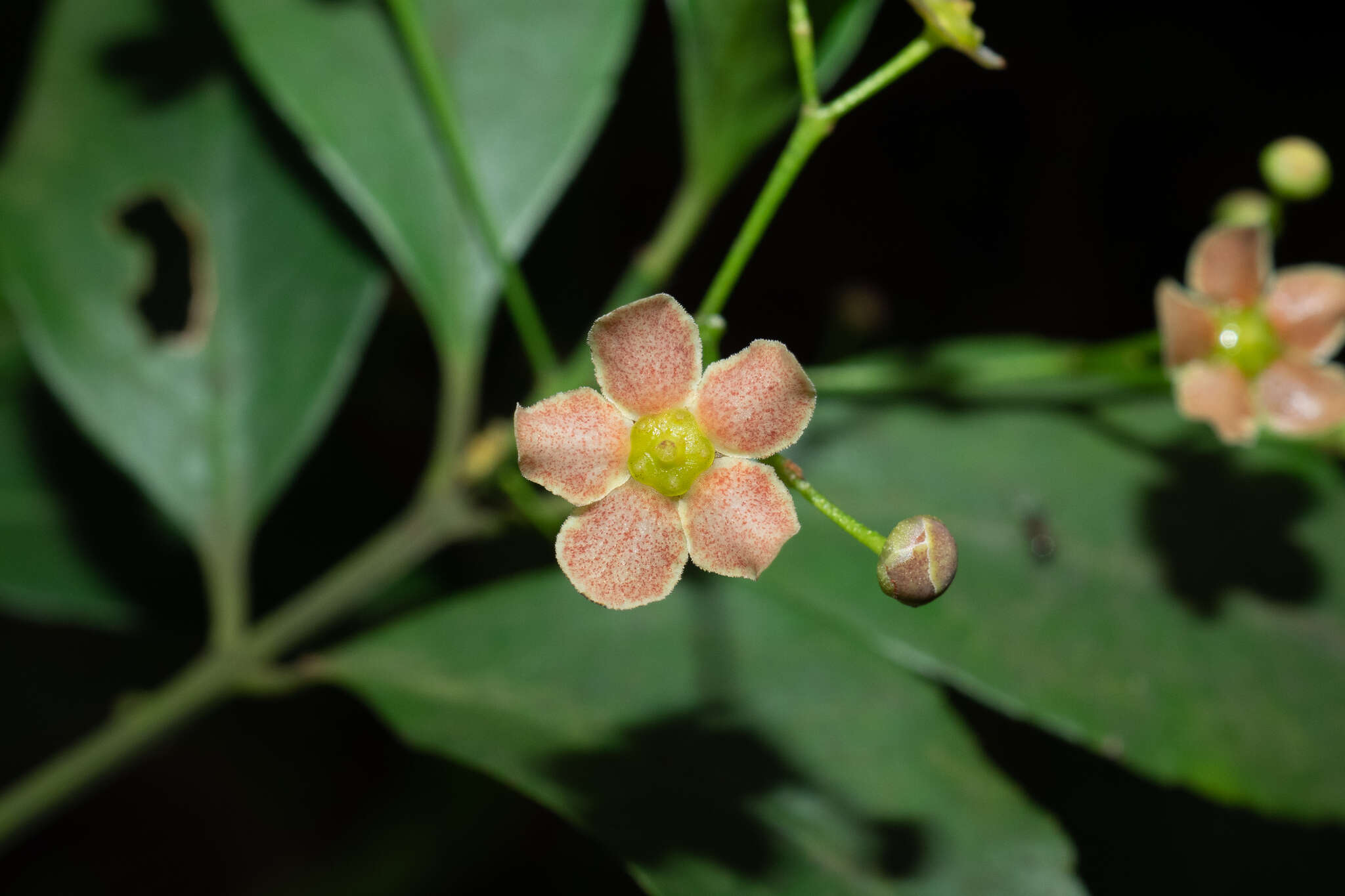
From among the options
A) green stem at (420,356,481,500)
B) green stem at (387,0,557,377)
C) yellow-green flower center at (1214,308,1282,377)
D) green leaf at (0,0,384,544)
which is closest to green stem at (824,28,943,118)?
green stem at (387,0,557,377)

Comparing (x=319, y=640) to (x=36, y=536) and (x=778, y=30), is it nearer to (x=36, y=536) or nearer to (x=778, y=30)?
(x=36, y=536)

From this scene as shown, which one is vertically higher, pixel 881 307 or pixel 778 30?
pixel 778 30

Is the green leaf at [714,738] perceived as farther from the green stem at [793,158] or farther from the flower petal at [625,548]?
the green stem at [793,158]

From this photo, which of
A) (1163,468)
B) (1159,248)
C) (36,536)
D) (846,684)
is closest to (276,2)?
(36,536)

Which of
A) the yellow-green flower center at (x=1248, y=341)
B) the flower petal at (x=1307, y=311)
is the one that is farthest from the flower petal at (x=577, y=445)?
the flower petal at (x=1307, y=311)

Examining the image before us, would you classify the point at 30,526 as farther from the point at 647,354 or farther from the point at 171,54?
the point at 647,354

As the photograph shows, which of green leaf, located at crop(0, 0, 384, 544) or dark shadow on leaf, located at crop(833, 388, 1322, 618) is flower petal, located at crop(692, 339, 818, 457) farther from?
green leaf, located at crop(0, 0, 384, 544)
